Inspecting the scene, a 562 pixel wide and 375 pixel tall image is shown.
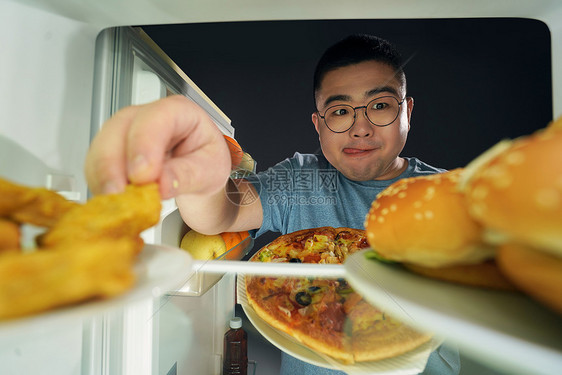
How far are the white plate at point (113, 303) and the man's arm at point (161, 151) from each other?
0.10 m

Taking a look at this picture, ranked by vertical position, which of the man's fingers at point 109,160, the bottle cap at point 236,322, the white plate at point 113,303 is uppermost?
the man's fingers at point 109,160

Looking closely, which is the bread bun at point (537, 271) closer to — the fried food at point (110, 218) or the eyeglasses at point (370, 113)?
the fried food at point (110, 218)

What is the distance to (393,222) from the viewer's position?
0.99 feet

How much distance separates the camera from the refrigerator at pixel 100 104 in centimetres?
49

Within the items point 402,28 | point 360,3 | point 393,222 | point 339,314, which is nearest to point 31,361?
point 339,314

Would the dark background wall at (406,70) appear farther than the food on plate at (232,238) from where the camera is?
No

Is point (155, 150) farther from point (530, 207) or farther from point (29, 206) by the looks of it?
point (530, 207)

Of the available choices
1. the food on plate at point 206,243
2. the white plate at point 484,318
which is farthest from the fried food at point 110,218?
the food on plate at point 206,243

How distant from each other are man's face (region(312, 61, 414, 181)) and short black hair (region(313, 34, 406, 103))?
19mm

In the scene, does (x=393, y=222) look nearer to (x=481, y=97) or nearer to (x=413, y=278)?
(x=413, y=278)

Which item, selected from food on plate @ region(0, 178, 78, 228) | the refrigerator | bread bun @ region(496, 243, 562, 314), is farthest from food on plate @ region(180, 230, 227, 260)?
bread bun @ region(496, 243, 562, 314)

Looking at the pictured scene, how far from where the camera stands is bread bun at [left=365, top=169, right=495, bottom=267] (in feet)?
0.81

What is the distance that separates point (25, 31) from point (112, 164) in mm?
455

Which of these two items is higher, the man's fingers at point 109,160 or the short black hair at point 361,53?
the short black hair at point 361,53
